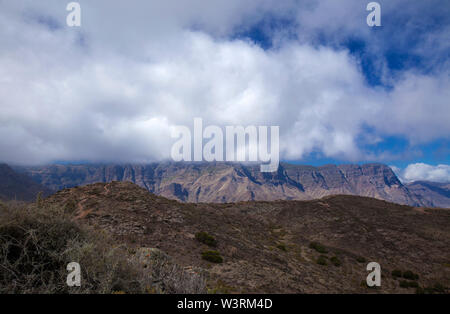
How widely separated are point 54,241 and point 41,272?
3.83 feet

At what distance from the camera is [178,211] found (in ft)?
80.9

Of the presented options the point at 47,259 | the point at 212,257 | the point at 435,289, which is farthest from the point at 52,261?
the point at 435,289

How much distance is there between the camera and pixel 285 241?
1153 inches

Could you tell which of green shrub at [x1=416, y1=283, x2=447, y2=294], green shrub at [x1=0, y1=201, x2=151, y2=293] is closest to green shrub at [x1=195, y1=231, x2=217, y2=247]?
green shrub at [x1=0, y1=201, x2=151, y2=293]

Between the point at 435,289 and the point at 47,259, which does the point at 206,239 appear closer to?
the point at 47,259

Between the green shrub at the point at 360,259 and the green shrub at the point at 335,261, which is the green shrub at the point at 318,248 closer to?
the green shrub at the point at 335,261

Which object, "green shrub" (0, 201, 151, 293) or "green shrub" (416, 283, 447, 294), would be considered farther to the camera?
"green shrub" (416, 283, 447, 294)

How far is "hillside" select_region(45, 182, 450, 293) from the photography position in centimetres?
1437

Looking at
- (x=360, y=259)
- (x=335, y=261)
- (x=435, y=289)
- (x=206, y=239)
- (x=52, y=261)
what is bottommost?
(x=435, y=289)

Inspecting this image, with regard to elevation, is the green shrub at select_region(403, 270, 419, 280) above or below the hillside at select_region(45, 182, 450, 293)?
below

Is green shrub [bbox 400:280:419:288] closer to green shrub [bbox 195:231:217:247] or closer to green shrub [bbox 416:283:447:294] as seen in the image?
green shrub [bbox 416:283:447:294]

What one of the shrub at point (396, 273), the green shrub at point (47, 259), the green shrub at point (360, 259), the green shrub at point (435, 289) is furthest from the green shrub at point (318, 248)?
the green shrub at point (47, 259)
